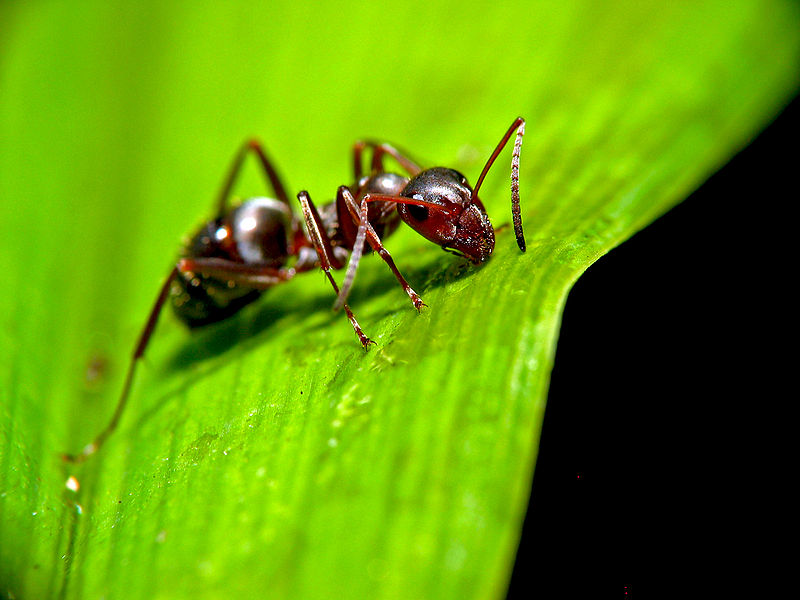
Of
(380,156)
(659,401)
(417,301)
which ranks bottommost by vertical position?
(659,401)

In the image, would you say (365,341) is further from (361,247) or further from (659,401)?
(659,401)

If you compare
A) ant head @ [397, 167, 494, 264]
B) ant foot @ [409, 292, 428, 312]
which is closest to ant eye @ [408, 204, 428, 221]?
ant head @ [397, 167, 494, 264]

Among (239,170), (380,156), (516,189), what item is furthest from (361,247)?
(239,170)

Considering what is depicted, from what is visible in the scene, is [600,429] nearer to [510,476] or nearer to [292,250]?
[510,476]

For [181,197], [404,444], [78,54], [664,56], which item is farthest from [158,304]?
[664,56]

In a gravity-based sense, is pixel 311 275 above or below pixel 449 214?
below

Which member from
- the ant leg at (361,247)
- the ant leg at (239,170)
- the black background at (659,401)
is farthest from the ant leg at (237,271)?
the black background at (659,401)

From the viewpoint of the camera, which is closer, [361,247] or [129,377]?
[361,247]
